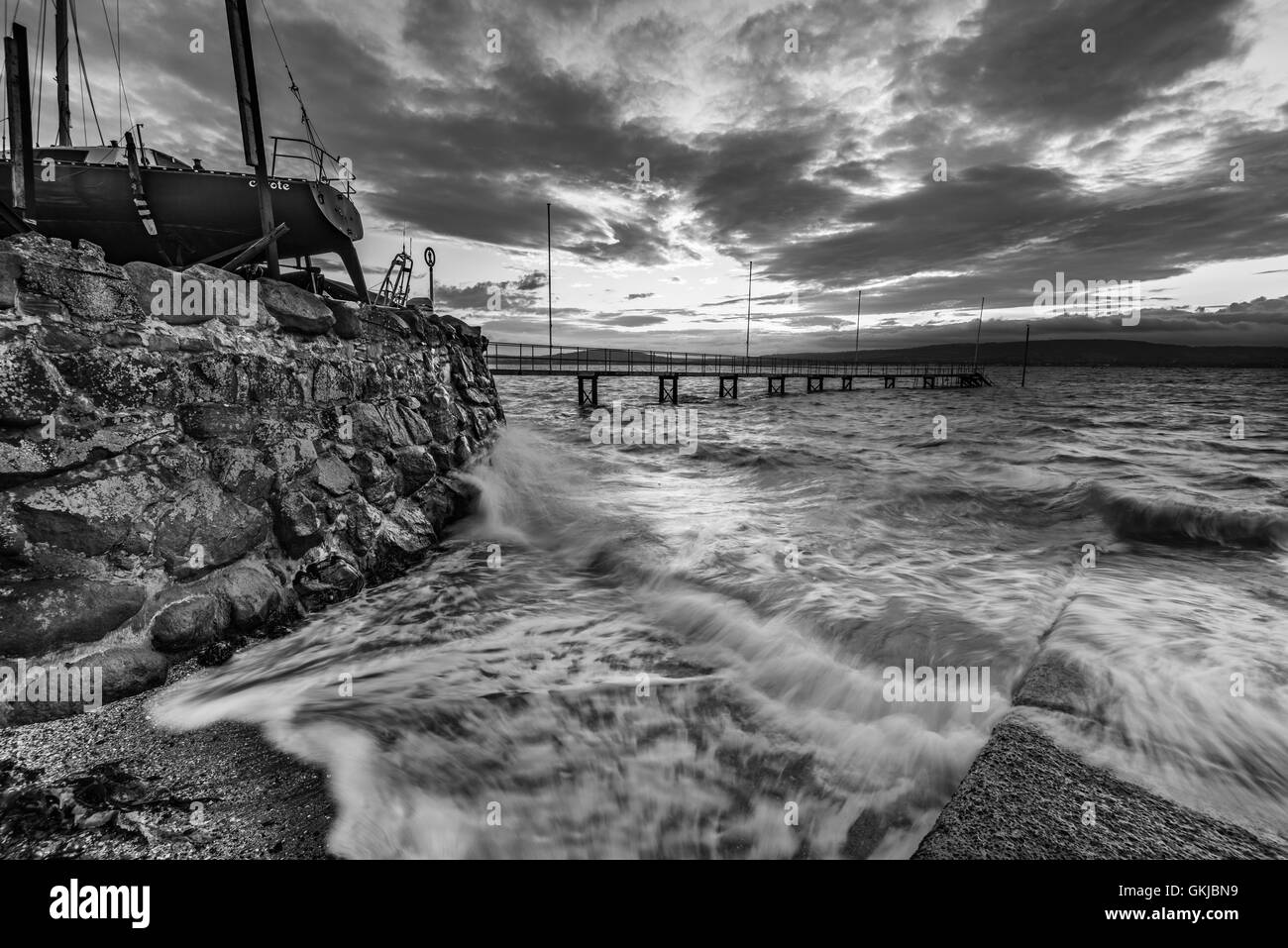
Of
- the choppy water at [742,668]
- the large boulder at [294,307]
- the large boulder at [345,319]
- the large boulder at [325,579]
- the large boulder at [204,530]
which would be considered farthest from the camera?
the large boulder at [345,319]

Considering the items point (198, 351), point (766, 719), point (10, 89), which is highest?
point (10, 89)

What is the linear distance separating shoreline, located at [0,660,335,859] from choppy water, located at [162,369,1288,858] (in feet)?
0.65

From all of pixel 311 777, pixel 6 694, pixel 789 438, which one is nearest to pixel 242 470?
pixel 6 694

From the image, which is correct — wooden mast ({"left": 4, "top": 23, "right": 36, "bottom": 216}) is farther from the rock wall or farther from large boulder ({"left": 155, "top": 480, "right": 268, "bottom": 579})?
large boulder ({"left": 155, "top": 480, "right": 268, "bottom": 579})

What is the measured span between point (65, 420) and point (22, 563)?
1.05 metres

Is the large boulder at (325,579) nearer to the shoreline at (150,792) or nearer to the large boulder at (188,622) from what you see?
the large boulder at (188,622)

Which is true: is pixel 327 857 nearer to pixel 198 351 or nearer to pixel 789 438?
pixel 198 351

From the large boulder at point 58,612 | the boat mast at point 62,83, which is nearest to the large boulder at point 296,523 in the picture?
the large boulder at point 58,612

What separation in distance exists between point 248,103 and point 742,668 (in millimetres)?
8837

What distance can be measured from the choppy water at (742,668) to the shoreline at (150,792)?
199 mm

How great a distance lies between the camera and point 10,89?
550 cm

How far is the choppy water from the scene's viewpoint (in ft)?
11.1

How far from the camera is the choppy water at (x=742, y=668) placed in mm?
3385

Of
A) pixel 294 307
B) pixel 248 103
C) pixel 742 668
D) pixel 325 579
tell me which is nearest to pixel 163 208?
pixel 248 103
